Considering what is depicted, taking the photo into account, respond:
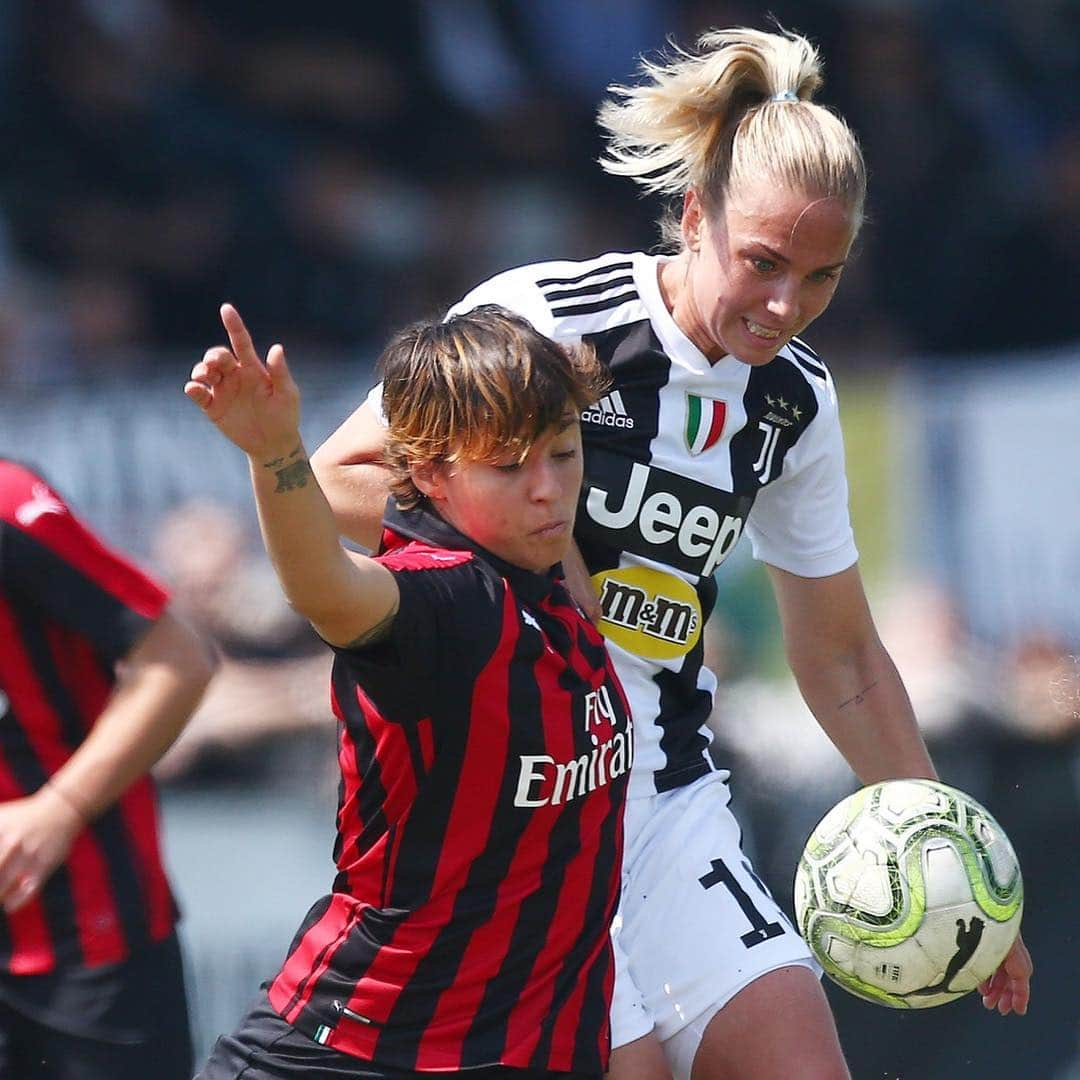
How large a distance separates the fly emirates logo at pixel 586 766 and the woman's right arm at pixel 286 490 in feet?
1.50

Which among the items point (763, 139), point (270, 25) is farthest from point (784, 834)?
point (270, 25)

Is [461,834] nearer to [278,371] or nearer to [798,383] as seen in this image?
[278,371]

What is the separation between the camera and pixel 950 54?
339 inches

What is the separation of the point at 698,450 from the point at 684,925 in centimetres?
84

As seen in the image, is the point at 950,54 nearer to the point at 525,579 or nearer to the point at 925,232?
the point at 925,232

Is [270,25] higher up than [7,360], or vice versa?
[270,25]

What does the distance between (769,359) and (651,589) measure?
1.50 feet

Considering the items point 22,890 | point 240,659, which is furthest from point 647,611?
point 240,659

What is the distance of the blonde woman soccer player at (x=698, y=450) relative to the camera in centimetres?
323

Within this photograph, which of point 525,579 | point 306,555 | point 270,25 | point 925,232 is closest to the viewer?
point 306,555

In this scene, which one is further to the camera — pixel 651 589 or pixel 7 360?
pixel 7 360

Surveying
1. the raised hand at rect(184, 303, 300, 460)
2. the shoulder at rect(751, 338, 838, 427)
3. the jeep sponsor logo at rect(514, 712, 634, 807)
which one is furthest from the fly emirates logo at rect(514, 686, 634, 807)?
the shoulder at rect(751, 338, 838, 427)

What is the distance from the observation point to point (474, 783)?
106 inches

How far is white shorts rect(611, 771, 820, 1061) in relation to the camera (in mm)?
3332
